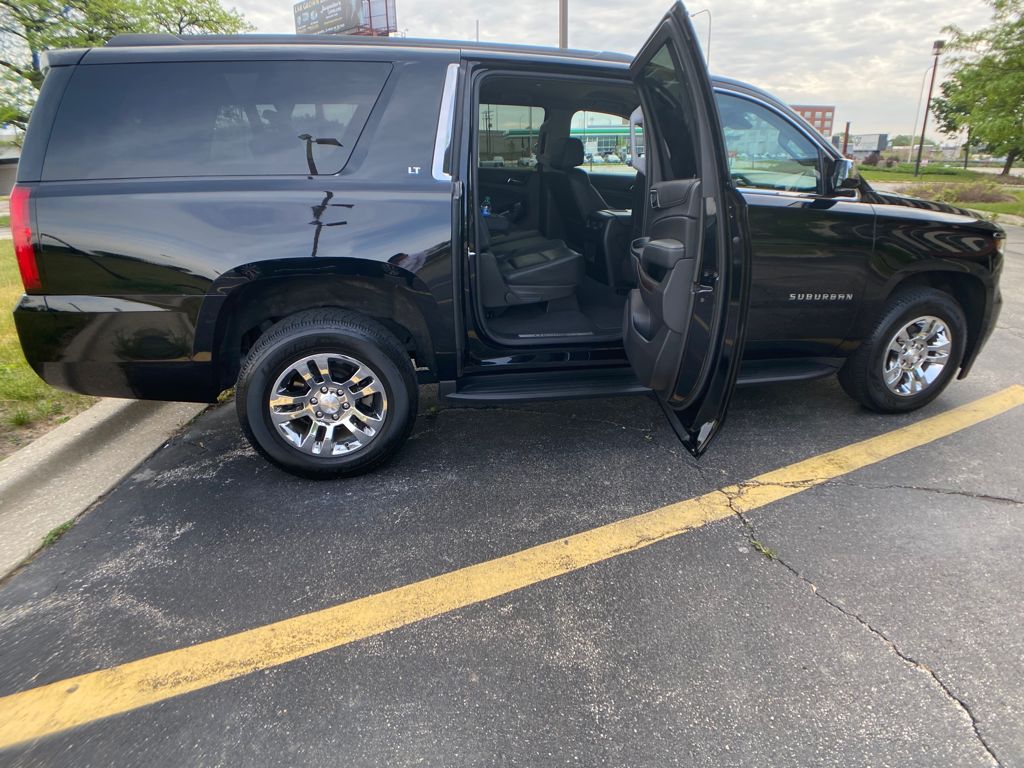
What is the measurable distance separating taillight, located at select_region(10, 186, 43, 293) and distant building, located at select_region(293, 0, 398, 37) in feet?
72.2

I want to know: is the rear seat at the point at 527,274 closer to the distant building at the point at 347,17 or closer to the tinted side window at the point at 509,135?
the tinted side window at the point at 509,135

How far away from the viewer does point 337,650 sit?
2.09 meters

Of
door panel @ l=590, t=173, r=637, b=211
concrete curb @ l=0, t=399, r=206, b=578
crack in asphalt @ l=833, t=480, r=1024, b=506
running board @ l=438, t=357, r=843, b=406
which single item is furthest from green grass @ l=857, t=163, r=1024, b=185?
concrete curb @ l=0, t=399, r=206, b=578

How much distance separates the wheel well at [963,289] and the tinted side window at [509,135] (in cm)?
267

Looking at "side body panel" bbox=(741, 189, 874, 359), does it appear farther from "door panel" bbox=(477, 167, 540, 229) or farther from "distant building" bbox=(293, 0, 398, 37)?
"distant building" bbox=(293, 0, 398, 37)

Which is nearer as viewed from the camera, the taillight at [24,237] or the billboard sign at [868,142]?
the taillight at [24,237]

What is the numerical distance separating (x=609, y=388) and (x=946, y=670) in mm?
1787

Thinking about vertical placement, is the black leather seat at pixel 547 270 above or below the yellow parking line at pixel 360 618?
above

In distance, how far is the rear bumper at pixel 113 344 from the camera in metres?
Answer: 2.74

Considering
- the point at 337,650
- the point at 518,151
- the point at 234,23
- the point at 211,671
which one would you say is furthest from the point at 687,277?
the point at 234,23

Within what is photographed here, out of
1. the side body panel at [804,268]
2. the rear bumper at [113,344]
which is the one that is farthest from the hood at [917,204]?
the rear bumper at [113,344]

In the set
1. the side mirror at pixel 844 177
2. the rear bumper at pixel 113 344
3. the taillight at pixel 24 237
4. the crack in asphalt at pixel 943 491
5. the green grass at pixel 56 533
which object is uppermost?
the side mirror at pixel 844 177

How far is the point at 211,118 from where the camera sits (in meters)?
2.80

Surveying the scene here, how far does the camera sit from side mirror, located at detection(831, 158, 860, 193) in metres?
3.32
